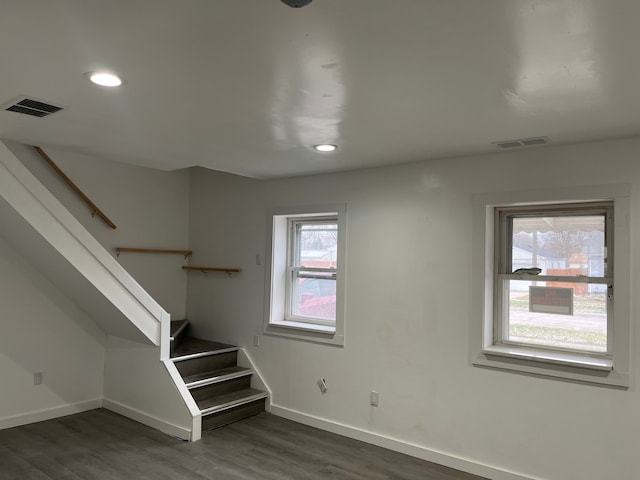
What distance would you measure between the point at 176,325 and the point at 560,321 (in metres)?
3.64

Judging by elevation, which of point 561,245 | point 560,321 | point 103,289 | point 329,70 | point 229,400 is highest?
point 329,70

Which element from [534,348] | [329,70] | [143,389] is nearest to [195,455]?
[143,389]

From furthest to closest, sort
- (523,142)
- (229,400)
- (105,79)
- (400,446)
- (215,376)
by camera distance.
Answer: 1. (215,376)
2. (229,400)
3. (400,446)
4. (523,142)
5. (105,79)

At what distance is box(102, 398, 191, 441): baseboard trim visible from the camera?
3.83 metres

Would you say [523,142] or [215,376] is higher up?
[523,142]

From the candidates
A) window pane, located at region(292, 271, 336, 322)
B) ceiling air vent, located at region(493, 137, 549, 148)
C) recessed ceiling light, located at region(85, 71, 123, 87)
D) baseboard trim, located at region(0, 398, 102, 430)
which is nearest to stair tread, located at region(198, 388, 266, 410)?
window pane, located at region(292, 271, 336, 322)

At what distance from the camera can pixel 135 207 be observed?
481 centimetres

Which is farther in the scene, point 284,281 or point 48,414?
point 284,281

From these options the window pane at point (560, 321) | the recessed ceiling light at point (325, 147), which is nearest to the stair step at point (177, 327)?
the recessed ceiling light at point (325, 147)

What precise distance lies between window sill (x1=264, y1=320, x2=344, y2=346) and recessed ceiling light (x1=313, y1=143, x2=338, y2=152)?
1.66 metres

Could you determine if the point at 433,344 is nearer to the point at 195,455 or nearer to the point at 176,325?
the point at 195,455

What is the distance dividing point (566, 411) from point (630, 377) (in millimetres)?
443

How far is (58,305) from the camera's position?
4242mm

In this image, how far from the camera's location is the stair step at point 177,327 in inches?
181
